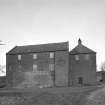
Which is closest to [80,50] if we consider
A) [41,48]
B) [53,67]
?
[53,67]

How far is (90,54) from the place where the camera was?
34.1 meters

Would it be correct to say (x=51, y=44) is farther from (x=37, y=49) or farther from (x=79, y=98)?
(x=79, y=98)

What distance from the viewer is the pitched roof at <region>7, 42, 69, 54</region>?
1405 inches

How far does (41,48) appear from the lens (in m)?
37.8

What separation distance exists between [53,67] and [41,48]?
7.41 metres

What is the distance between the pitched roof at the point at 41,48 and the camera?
117 ft

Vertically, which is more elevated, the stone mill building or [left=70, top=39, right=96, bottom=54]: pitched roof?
[left=70, top=39, right=96, bottom=54]: pitched roof

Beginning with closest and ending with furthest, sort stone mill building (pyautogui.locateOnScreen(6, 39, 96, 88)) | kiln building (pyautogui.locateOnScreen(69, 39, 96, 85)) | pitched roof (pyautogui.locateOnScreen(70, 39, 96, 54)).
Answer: stone mill building (pyautogui.locateOnScreen(6, 39, 96, 88)) < kiln building (pyautogui.locateOnScreen(69, 39, 96, 85)) < pitched roof (pyautogui.locateOnScreen(70, 39, 96, 54))

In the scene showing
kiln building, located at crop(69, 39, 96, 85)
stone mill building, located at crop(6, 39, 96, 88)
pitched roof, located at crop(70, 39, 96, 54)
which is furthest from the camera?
pitched roof, located at crop(70, 39, 96, 54)

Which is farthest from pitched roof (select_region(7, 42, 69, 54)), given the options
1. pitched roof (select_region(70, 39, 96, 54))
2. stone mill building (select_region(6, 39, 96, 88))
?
pitched roof (select_region(70, 39, 96, 54))

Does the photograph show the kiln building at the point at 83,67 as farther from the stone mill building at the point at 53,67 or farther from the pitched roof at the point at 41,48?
the pitched roof at the point at 41,48

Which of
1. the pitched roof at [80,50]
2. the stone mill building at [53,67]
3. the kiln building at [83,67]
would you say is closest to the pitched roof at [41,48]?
the stone mill building at [53,67]

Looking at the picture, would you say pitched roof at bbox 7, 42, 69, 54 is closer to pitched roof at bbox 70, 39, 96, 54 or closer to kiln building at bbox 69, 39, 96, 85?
pitched roof at bbox 70, 39, 96, 54

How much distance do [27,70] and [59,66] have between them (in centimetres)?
1014
